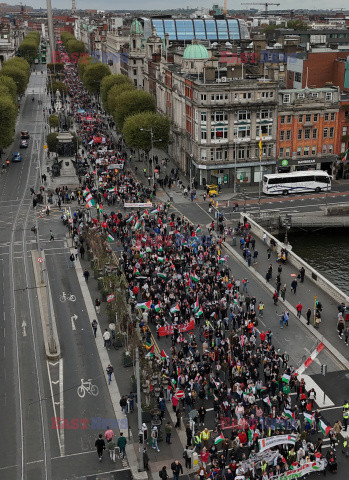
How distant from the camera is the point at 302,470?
33.3m

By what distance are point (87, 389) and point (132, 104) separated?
282 feet

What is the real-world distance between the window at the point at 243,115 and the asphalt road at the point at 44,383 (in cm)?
3583

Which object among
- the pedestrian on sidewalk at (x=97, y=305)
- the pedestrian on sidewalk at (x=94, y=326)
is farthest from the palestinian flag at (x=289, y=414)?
the pedestrian on sidewalk at (x=97, y=305)

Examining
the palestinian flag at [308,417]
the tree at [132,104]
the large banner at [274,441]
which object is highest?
the tree at [132,104]

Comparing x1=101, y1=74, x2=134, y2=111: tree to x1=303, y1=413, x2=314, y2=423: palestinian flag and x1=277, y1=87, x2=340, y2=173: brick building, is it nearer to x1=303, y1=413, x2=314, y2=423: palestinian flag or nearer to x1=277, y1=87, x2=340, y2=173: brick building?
x1=277, y1=87, x2=340, y2=173: brick building

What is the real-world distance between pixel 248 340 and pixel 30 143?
97.9 m

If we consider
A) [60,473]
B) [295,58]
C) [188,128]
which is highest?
[295,58]

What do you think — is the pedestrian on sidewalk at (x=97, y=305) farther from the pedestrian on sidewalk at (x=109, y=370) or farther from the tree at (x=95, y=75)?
the tree at (x=95, y=75)

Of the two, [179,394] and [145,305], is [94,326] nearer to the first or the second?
[145,305]

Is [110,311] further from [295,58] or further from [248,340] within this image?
[295,58]

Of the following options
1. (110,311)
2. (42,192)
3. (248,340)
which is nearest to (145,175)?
(42,192)

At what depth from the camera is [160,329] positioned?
4872 centimetres

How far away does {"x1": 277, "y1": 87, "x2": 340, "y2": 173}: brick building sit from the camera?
9538 cm

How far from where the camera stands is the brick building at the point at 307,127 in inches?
3755
